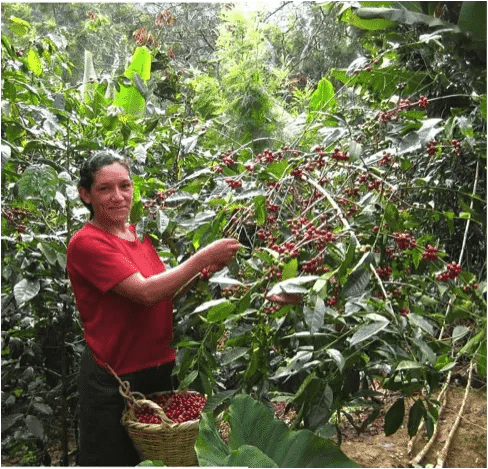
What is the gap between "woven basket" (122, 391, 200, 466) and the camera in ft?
3.71

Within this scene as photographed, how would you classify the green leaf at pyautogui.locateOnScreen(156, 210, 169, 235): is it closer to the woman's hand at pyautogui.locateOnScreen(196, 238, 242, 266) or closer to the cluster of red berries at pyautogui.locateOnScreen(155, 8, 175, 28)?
the woman's hand at pyautogui.locateOnScreen(196, 238, 242, 266)

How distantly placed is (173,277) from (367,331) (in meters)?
0.40

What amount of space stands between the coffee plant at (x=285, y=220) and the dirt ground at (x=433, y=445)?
32.3 inches

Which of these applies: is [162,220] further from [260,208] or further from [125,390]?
[125,390]

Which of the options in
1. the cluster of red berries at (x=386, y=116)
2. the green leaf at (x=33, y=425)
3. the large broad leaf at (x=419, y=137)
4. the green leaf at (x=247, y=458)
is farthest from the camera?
the green leaf at (x=33, y=425)

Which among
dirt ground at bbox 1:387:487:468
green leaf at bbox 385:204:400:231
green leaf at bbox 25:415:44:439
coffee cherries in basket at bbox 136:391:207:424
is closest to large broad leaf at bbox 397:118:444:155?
green leaf at bbox 385:204:400:231

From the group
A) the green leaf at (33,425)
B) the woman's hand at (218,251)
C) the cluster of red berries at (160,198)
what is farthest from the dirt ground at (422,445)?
the woman's hand at (218,251)

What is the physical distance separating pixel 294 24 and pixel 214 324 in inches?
43.9

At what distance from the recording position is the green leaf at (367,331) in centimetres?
79

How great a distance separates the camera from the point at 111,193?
4.01 feet

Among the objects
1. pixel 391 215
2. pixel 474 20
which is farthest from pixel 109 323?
pixel 474 20

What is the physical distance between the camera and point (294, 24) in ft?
6.04

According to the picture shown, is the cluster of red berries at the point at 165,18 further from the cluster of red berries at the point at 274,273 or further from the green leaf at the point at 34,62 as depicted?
the cluster of red berries at the point at 274,273

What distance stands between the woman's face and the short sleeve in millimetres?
73
